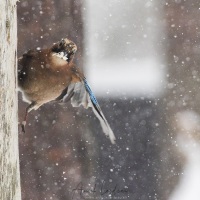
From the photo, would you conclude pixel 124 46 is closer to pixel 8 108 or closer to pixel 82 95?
pixel 82 95

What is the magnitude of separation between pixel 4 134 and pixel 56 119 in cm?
248

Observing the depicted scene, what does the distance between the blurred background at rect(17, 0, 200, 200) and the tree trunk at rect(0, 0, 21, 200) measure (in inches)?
85.6

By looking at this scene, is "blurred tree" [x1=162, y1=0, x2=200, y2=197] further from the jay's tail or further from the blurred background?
the jay's tail

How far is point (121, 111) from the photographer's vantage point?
4.14 meters

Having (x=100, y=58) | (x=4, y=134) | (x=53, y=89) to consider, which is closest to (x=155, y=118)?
(x=100, y=58)

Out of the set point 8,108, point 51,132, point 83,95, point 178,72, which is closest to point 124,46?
point 178,72

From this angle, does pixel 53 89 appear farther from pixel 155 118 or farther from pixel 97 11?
pixel 97 11

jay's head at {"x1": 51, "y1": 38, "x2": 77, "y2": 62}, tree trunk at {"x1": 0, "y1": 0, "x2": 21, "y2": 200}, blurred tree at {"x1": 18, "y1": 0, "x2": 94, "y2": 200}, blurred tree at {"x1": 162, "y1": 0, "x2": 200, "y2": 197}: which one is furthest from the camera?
blurred tree at {"x1": 162, "y1": 0, "x2": 200, "y2": 197}

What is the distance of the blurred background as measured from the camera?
12.3 feet

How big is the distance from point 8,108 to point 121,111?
285 centimetres

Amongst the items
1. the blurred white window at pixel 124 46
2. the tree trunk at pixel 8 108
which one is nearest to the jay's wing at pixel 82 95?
the tree trunk at pixel 8 108

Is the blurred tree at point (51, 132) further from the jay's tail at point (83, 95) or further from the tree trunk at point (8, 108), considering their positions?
the tree trunk at point (8, 108)

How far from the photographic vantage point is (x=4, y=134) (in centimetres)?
127

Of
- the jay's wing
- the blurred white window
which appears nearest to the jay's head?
the jay's wing
